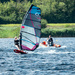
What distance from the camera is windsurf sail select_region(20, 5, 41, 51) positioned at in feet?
111

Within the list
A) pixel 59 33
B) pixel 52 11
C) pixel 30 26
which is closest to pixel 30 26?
pixel 30 26

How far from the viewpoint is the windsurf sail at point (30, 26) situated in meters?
33.8

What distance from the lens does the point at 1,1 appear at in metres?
166

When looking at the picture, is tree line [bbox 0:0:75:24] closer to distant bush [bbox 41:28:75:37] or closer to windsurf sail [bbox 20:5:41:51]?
distant bush [bbox 41:28:75:37]

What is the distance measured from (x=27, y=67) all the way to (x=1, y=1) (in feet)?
476

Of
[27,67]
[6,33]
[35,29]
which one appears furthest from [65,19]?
[27,67]

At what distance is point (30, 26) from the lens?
1352 inches

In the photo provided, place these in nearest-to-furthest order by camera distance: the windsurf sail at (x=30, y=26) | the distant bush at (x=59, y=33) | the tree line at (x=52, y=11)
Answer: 1. the windsurf sail at (x=30, y=26)
2. the distant bush at (x=59, y=33)
3. the tree line at (x=52, y=11)

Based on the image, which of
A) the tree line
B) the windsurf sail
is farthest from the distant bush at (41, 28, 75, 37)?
the windsurf sail

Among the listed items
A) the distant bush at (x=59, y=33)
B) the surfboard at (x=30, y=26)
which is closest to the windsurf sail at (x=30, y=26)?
the surfboard at (x=30, y=26)

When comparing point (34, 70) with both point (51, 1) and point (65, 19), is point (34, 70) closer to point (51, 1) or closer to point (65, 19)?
point (65, 19)

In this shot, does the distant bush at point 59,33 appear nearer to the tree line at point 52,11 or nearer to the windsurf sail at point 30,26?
the tree line at point 52,11

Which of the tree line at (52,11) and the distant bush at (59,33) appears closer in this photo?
the distant bush at (59,33)

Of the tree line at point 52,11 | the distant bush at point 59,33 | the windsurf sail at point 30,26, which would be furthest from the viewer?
the tree line at point 52,11
